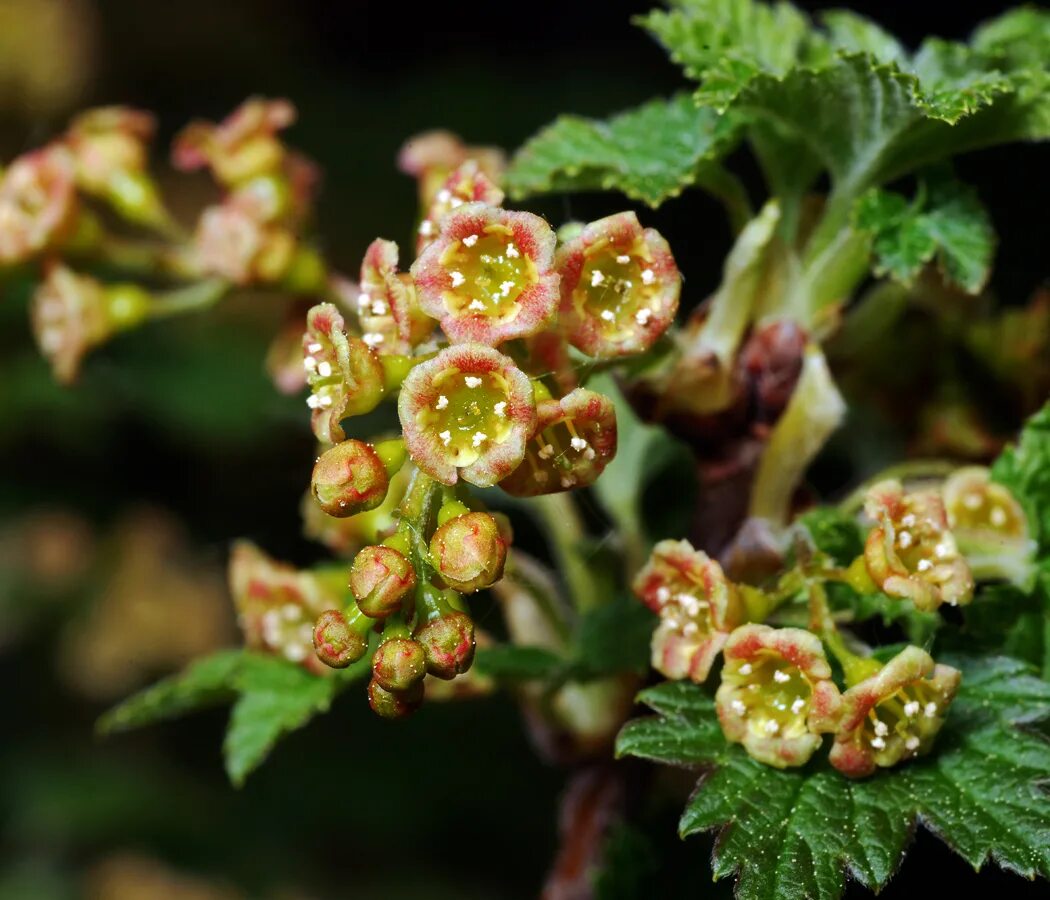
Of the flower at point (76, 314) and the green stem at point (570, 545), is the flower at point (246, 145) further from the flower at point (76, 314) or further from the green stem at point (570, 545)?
the green stem at point (570, 545)

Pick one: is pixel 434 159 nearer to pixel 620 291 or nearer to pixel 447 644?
pixel 620 291

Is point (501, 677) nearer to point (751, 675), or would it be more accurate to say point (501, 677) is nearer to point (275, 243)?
point (751, 675)

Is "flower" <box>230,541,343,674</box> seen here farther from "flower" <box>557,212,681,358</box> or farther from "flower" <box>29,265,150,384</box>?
"flower" <box>557,212,681,358</box>

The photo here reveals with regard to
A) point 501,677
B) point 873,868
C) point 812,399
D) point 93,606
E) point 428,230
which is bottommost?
point 93,606

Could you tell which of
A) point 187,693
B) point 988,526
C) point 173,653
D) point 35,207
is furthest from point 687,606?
point 173,653

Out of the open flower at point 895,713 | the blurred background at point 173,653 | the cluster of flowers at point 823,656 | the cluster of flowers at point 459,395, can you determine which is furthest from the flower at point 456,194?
the blurred background at point 173,653

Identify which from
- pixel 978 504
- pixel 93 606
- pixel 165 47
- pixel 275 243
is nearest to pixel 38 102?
pixel 165 47

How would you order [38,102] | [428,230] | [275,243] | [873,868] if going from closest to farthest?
[873,868] < [428,230] < [275,243] < [38,102]
